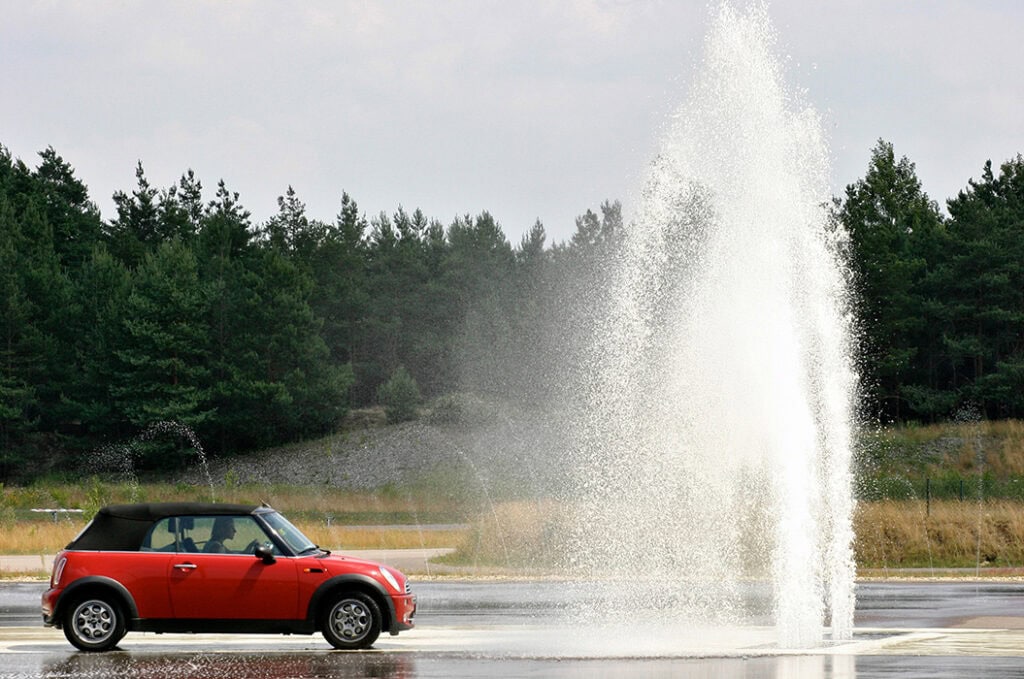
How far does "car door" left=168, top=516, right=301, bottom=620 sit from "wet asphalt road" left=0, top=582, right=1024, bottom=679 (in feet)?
1.44

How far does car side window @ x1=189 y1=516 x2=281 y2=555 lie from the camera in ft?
57.7

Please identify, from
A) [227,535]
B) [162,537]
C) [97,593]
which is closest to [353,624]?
[227,535]

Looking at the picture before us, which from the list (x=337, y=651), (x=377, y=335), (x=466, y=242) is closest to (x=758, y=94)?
(x=337, y=651)

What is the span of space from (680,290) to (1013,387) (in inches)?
2463

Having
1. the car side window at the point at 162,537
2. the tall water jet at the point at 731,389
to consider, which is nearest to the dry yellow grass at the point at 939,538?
the tall water jet at the point at 731,389

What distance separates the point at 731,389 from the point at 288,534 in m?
8.65

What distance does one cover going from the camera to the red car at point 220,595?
17.2m

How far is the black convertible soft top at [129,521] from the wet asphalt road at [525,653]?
1184mm

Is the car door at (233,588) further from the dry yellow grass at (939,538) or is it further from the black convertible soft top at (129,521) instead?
the dry yellow grass at (939,538)

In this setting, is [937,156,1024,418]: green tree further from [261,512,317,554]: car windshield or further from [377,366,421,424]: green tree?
[261,512,317,554]: car windshield

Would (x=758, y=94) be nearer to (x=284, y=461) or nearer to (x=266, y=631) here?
(x=266, y=631)

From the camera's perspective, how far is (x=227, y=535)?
57.8 feet

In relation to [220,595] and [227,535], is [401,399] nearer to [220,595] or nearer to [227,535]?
[227,535]

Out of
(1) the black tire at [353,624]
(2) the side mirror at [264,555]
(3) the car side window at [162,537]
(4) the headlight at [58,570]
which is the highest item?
(3) the car side window at [162,537]
